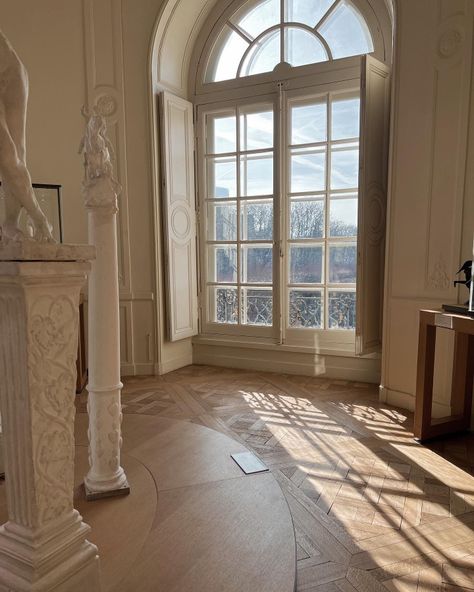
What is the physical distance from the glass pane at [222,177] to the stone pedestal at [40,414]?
12.5 feet

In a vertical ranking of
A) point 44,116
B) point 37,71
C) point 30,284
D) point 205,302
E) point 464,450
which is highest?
point 37,71

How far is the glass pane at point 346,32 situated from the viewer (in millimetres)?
4285

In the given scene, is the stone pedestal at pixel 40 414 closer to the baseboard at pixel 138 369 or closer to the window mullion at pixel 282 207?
the baseboard at pixel 138 369

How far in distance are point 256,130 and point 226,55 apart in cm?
97

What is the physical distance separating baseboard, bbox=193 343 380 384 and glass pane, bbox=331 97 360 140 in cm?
225

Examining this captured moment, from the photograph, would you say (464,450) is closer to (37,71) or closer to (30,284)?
(30,284)

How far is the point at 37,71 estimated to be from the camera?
14.3 feet

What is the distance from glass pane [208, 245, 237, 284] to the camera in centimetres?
508

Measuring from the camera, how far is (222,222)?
5105 millimetres

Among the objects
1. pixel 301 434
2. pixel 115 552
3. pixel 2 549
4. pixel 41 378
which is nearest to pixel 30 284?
pixel 41 378

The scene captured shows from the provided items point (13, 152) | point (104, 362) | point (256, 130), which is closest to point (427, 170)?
point (256, 130)

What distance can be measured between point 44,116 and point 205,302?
258cm

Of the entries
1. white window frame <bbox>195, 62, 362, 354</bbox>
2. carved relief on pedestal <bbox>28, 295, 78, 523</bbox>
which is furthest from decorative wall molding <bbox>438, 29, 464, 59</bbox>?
carved relief on pedestal <bbox>28, 295, 78, 523</bbox>

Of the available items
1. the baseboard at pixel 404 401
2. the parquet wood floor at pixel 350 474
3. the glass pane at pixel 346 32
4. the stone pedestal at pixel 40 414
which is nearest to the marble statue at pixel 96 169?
the stone pedestal at pixel 40 414
